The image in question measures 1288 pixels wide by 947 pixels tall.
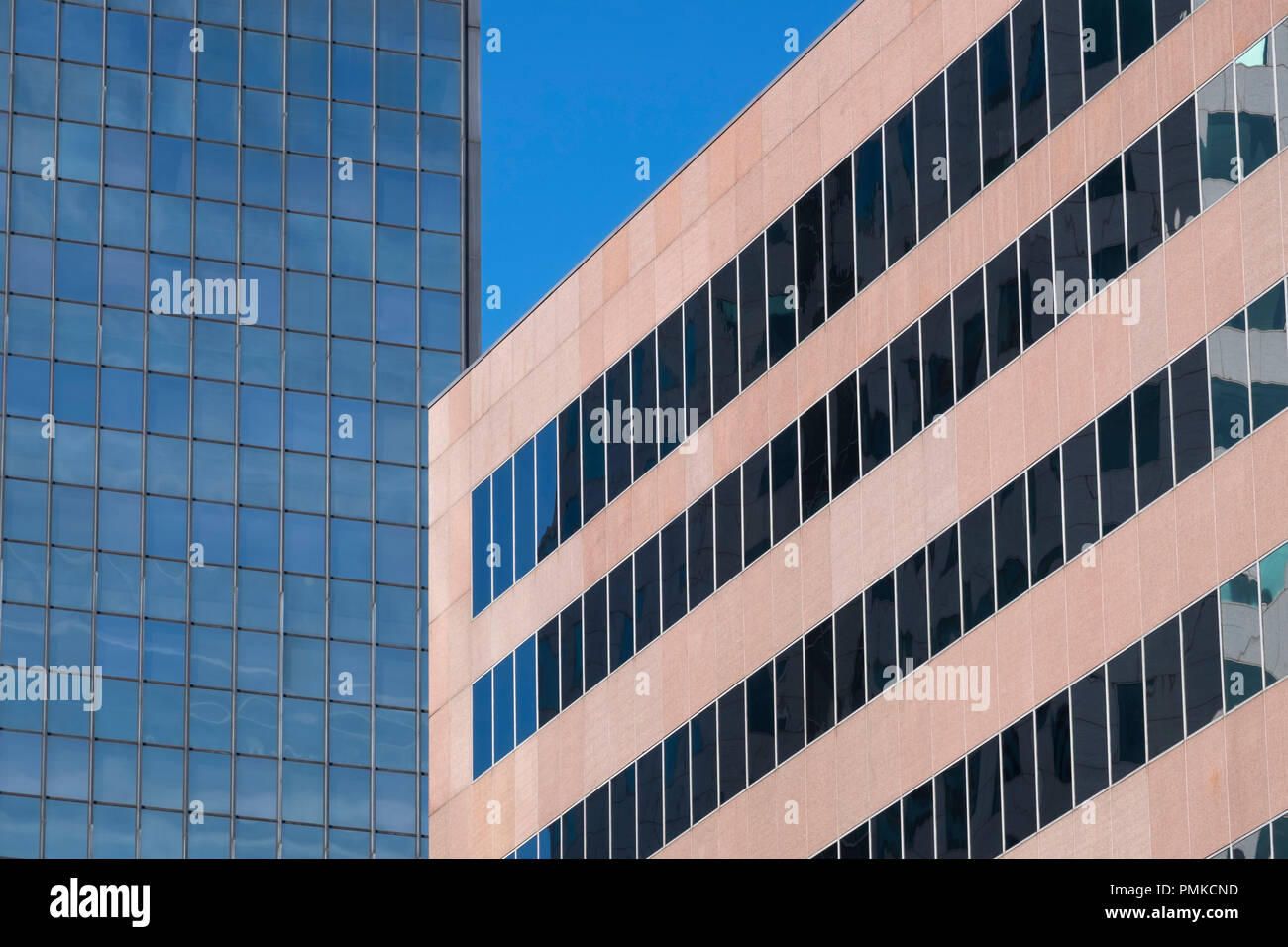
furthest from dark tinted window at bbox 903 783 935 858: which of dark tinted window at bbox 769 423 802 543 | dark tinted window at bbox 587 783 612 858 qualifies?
dark tinted window at bbox 587 783 612 858

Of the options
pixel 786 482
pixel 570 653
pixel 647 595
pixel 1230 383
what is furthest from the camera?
pixel 570 653

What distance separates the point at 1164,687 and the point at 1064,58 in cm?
1134

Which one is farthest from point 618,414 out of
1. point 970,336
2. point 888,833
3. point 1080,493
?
point 1080,493

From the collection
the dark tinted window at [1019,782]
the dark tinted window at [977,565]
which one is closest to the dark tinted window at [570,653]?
→ the dark tinted window at [977,565]

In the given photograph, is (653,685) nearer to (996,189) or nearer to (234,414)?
(996,189)

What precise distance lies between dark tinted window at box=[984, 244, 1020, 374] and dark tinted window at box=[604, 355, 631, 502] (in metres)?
12.1

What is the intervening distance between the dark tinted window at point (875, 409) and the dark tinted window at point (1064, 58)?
6.12 m

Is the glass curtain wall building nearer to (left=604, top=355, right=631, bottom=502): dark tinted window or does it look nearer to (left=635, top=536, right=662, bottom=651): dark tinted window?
(left=604, top=355, right=631, bottom=502): dark tinted window

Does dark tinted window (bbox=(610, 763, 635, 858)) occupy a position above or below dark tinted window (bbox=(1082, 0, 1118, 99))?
below

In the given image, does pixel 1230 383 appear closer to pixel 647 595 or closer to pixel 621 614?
pixel 647 595

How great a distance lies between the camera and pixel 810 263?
4838 cm

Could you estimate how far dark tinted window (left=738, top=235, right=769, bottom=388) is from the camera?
4975 centimetres

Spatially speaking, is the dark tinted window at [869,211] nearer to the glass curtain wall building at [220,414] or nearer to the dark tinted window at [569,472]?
the dark tinted window at [569,472]

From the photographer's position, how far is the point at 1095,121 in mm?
41406
